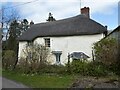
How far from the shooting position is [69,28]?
132ft

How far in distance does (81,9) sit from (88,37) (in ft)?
24.6

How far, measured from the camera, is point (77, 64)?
2309 centimetres

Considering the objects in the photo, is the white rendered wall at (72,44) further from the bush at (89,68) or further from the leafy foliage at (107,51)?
the bush at (89,68)

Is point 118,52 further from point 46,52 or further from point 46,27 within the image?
point 46,27

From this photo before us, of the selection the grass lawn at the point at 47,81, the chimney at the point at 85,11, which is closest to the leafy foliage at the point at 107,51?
the grass lawn at the point at 47,81

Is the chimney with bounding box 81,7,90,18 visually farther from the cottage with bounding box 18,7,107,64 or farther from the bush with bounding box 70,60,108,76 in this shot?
the bush with bounding box 70,60,108,76

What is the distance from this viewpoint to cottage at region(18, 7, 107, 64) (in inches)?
1455

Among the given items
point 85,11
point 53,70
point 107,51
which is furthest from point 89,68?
point 85,11

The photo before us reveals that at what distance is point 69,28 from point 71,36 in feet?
6.12

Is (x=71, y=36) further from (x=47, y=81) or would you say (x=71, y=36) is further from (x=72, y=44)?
(x=47, y=81)

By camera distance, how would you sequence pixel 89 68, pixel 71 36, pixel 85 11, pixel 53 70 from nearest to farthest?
pixel 89 68, pixel 53 70, pixel 71 36, pixel 85 11

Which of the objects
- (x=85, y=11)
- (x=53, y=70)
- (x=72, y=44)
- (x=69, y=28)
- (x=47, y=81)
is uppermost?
(x=85, y=11)

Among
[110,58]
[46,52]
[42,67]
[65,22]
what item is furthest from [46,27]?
[110,58]

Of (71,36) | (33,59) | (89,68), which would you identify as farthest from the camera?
(71,36)
